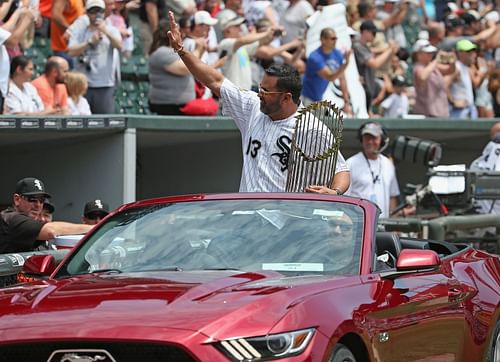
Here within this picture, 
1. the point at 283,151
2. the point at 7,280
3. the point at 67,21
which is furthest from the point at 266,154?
the point at 67,21

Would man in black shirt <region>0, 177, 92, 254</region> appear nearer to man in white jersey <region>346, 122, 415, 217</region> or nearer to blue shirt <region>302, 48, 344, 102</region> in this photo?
man in white jersey <region>346, 122, 415, 217</region>

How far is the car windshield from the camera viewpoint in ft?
21.2

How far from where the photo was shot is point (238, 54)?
54.4ft

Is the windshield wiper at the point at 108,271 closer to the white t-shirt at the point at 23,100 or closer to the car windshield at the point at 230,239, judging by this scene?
the car windshield at the point at 230,239

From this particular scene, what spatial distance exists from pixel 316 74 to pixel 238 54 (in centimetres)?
111

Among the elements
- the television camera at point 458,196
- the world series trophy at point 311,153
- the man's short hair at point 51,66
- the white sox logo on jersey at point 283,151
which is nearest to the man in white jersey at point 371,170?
the television camera at point 458,196

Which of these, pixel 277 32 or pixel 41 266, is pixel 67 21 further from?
pixel 41 266

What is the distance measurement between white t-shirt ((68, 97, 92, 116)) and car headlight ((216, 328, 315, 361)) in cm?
919

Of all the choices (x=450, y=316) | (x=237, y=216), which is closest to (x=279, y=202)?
(x=237, y=216)

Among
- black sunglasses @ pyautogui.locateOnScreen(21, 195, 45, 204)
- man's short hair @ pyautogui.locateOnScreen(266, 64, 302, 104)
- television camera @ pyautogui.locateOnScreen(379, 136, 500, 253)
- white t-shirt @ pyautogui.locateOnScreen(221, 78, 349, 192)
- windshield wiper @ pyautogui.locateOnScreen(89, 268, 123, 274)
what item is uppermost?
man's short hair @ pyautogui.locateOnScreen(266, 64, 302, 104)

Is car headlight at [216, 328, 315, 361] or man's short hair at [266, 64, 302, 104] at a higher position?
man's short hair at [266, 64, 302, 104]

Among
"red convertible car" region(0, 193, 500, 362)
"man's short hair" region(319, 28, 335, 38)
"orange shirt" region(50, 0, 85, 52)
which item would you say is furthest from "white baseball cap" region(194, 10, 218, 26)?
"red convertible car" region(0, 193, 500, 362)

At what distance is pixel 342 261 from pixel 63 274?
1.45 metres

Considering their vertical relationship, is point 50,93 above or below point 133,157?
above
